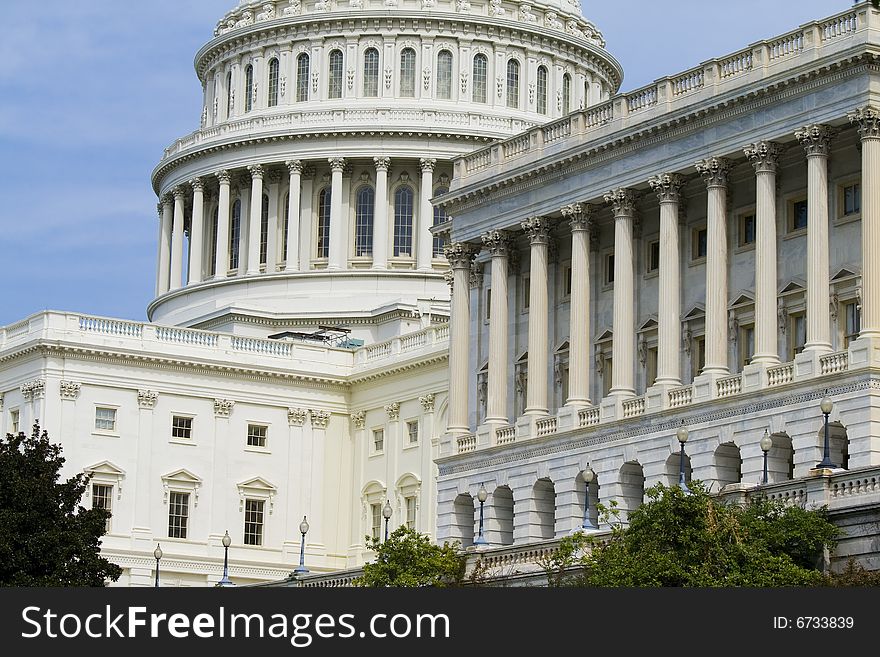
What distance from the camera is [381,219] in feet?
497

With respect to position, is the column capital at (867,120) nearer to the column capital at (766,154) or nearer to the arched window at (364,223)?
the column capital at (766,154)

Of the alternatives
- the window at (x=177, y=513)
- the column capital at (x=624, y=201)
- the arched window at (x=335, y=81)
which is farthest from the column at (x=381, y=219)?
the column capital at (x=624, y=201)

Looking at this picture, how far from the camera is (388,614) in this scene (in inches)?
1582

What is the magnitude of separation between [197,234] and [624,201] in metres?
66.0

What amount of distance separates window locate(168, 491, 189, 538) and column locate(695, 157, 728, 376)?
135 ft

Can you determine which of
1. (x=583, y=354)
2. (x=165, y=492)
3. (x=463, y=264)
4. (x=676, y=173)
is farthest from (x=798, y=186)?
(x=165, y=492)

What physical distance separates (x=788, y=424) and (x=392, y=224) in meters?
71.1

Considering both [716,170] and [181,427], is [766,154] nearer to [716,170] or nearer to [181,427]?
[716,170]

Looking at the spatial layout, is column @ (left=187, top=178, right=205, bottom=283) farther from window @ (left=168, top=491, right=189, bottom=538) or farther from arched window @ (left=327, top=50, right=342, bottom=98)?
window @ (left=168, top=491, right=189, bottom=538)

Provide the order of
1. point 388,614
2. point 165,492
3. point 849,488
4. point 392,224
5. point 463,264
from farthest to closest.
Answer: point 392,224
point 165,492
point 463,264
point 849,488
point 388,614

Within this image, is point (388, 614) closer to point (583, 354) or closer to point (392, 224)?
point (583, 354)

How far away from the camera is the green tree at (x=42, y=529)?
276 feet

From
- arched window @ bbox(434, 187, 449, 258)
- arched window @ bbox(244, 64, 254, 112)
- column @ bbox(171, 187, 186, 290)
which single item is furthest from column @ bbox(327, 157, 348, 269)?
column @ bbox(171, 187, 186, 290)

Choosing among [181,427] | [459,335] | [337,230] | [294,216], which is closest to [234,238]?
[294,216]
